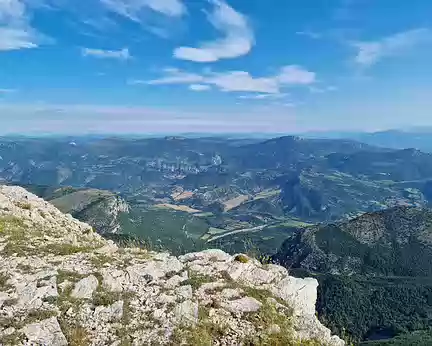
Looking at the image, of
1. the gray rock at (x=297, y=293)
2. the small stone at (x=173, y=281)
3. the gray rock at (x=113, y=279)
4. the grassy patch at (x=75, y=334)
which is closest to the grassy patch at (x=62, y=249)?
the gray rock at (x=113, y=279)

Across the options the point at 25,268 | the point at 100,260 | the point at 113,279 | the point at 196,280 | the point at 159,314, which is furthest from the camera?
the point at 100,260

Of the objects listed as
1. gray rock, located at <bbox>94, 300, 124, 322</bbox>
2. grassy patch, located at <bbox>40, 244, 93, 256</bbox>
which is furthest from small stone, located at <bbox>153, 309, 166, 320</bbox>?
grassy patch, located at <bbox>40, 244, 93, 256</bbox>

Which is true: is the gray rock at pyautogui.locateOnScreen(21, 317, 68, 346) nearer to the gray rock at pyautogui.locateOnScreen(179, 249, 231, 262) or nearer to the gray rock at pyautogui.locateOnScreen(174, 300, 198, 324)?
the gray rock at pyautogui.locateOnScreen(174, 300, 198, 324)

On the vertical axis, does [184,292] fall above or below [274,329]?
above

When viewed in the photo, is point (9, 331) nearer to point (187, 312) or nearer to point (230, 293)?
point (187, 312)

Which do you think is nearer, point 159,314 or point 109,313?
point 109,313

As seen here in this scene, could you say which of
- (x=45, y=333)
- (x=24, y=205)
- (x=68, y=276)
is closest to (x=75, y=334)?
(x=45, y=333)

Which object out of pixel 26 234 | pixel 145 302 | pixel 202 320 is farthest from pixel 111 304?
pixel 26 234

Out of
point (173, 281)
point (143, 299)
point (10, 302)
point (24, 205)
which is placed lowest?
point (143, 299)
